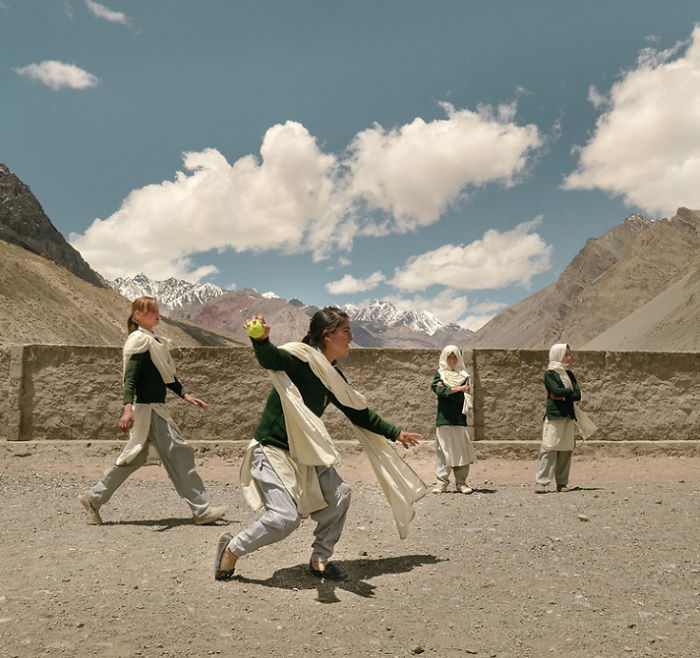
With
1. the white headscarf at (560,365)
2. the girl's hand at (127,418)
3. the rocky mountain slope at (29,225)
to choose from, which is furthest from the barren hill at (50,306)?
the white headscarf at (560,365)

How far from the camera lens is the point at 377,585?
4012 mm

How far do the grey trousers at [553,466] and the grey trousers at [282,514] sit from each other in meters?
4.10

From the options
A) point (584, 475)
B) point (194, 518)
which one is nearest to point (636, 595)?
point (194, 518)

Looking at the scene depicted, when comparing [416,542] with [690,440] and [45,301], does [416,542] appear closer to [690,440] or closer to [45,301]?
[690,440]

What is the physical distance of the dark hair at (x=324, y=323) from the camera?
412 centimetres

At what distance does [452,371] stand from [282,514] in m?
4.38

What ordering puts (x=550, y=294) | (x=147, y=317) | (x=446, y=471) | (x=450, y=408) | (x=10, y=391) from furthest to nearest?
(x=550, y=294) → (x=10, y=391) → (x=450, y=408) → (x=446, y=471) → (x=147, y=317)

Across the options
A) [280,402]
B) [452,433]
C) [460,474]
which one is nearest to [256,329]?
[280,402]

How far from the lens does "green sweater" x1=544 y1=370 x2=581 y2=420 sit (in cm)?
750

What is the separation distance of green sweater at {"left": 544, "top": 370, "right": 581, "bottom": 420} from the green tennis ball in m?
4.74

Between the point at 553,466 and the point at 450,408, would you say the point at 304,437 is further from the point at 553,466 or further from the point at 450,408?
the point at 553,466

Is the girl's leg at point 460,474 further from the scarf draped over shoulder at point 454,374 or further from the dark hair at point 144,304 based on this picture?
the dark hair at point 144,304

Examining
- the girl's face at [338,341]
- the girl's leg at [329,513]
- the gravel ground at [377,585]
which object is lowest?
the gravel ground at [377,585]

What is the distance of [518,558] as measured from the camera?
4.55 metres
